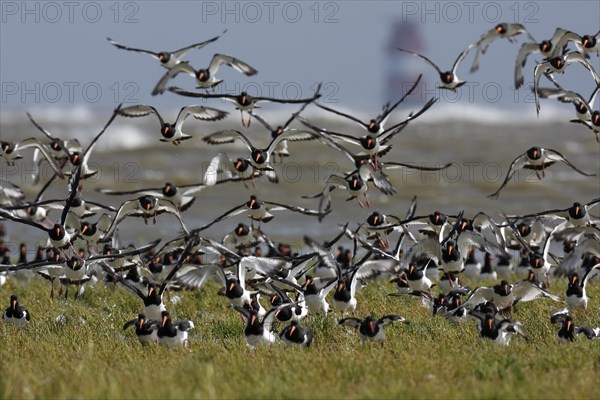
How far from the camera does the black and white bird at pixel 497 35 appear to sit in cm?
1534

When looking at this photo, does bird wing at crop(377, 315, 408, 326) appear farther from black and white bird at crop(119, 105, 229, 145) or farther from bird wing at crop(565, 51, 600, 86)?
bird wing at crop(565, 51, 600, 86)

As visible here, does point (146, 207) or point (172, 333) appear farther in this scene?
point (146, 207)

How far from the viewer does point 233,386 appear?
790 centimetres

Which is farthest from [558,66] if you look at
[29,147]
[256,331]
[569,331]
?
[29,147]

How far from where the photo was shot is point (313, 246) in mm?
11250

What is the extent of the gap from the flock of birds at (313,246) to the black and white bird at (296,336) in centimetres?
2

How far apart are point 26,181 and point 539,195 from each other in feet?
62.2

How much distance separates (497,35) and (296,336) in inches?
300

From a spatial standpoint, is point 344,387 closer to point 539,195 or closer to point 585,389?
point 585,389

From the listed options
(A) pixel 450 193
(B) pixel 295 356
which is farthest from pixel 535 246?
(A) pixel 450 193

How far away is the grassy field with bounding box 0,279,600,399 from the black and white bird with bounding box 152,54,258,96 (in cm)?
475

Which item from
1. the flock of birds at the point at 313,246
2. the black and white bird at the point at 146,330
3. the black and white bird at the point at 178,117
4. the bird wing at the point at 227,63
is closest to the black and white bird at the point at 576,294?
the flock of birds at the point at 313,246

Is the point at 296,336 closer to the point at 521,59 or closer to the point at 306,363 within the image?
the point at 306,363

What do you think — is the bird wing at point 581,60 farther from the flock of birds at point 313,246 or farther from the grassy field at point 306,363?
the grassy field at point 306,363
